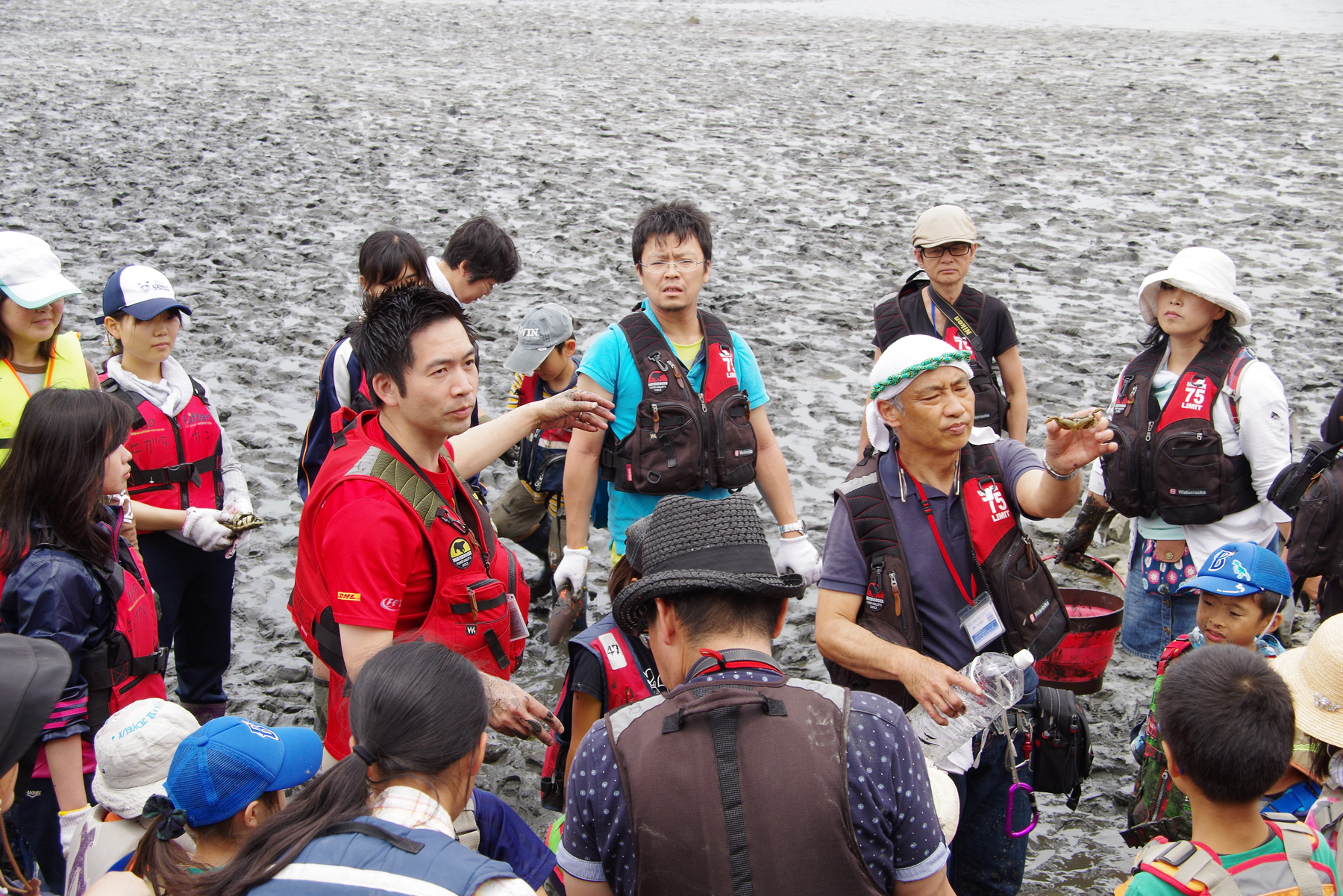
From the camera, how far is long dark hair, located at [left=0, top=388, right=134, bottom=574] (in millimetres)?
3422

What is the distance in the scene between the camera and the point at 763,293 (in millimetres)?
11172

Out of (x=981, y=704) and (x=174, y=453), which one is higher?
(x=174, y=453)

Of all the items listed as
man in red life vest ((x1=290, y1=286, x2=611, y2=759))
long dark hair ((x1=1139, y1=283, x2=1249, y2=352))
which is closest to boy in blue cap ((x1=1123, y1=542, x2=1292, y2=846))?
long dark hair ((x1=1139, y1=283, x2=1249, y2=352))

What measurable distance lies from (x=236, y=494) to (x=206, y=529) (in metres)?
0.42

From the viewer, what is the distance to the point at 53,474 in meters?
3.45

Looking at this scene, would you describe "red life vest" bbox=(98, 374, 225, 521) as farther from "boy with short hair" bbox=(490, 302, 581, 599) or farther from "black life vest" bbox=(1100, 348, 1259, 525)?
"black life vest" bbox=(1100, 348, 1259, 525)

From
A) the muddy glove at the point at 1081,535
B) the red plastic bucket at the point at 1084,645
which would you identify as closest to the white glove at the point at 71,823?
the red plastic bucket at the point at 1084,645

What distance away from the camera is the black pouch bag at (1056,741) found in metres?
3.59

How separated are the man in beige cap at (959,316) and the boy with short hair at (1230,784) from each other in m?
3.13

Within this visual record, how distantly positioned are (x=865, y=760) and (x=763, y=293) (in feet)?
30.4

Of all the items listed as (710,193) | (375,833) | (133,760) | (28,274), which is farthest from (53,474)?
(710,193)

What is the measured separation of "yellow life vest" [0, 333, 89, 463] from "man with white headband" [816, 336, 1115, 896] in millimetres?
3080

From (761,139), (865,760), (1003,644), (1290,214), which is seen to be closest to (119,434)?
(865,760)

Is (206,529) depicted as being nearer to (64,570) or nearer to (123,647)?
(123,647)
